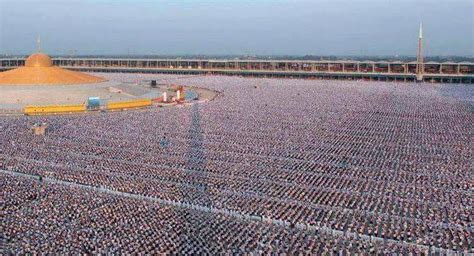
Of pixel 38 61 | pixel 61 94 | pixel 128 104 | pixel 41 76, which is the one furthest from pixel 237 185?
pixel 38 61

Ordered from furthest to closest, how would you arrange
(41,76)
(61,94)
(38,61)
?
(38,61), (41,76), (61,94)

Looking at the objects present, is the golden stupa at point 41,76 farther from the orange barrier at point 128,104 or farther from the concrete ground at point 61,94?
the orange barrier at point 128,104

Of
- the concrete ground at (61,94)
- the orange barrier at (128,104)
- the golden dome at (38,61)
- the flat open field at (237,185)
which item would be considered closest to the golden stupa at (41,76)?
the golden dome at (38,61)

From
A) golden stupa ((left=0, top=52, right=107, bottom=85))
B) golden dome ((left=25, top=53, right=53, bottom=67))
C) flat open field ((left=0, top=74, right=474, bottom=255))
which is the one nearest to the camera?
flat open field ((left=0, top=74, right=474, bottom=255))

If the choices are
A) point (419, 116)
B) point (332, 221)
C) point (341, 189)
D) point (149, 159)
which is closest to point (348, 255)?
point (332, 221)

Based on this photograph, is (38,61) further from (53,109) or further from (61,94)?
(53,109)

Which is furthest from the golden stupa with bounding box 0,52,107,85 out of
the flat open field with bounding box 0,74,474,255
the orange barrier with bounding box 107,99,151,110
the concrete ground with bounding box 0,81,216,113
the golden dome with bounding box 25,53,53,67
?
the flat open field with bounding box 0,74,474,255

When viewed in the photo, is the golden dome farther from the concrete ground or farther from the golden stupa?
the concrete ground
